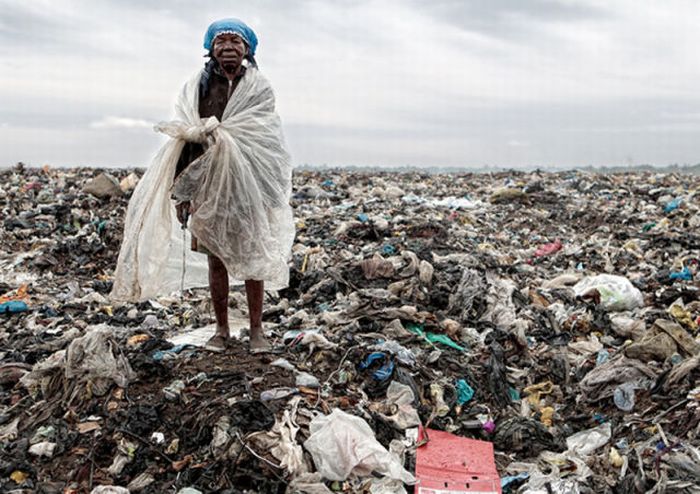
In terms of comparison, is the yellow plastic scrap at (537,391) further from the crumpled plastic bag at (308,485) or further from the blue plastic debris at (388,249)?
the blue plastic debris at (388,249)

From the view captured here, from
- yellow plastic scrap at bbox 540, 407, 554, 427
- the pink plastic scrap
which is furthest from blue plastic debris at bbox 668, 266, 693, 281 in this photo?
yellow plastic scrap at bbox 540, 407, 554, 427

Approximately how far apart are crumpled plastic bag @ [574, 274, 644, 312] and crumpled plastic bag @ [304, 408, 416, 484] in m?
3.04

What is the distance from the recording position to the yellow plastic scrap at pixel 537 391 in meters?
3.63

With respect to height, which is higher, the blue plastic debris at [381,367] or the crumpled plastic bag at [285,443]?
the blue plastic debris at [381,367]

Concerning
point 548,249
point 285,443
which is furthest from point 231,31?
point 548,249

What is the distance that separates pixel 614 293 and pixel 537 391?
182 cm

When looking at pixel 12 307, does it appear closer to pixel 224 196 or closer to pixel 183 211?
pixel 183 211

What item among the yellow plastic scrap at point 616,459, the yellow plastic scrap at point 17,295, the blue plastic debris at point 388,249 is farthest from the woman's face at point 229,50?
the blue plastic debris at point 388,249

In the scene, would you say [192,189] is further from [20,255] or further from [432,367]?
[20,255]

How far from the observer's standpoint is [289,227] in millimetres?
3342

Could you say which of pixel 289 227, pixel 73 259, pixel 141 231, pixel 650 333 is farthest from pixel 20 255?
pixel 650 333

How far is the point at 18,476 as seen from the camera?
2621mm

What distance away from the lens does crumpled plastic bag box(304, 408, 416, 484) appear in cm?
263

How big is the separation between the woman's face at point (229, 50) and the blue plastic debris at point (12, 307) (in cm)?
278
